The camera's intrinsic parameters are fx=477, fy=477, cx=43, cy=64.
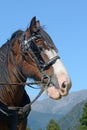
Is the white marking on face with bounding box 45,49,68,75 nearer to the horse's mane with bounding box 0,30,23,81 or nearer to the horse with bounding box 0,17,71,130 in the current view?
the horse with bounding box 0,17,71,130

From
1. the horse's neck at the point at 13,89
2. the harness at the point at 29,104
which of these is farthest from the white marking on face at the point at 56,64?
the horse's neck at the point at 13,89

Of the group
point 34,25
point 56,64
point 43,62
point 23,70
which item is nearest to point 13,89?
point 23,70

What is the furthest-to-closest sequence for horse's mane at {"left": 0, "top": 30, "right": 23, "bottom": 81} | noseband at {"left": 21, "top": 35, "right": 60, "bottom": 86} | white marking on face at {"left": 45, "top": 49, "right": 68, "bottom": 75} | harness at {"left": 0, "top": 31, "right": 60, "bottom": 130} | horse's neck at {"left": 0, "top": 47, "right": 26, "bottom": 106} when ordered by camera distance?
horse's mane at {"left": 0, "top": 30, "right": 23, "bottom": 81} → horse's neck at {"left": 0, "top": 47, "right": 26, "bottom": 106} → harness at {"left": 0, "top": 31, "right": 60, "bottom": 130} → noseband at {"left": 21, "top": 35, "right": 60, "bottom": 86} → white marking on face at {"left": 45, "top": 49, "right": 68, "bottom": 75}

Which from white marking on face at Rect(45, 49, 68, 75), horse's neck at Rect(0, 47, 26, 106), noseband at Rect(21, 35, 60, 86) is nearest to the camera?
white marking on face at Rect(45, 49, 68, 75)

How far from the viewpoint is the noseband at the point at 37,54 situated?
25.0ft

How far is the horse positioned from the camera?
765 centimetres

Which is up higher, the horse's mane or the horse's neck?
the horse's mane

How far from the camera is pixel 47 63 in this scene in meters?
7.67

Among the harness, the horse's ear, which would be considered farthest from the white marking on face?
the horse's ear

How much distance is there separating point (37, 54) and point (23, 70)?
354mm

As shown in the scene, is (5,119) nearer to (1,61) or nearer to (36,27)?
(1,61)

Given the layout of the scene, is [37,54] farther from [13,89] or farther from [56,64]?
[13,89]

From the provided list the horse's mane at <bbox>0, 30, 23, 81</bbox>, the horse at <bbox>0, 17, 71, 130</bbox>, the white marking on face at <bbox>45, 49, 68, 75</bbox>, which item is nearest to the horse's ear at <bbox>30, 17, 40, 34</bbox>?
the horse at <bbox>0, 17, 71, 130</bbox>

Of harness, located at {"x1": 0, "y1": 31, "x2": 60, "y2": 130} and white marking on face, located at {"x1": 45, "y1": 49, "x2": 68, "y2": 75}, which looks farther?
harness, located at {"x1": 0, "y1": 31, "x2": 60, "y2": 130}
